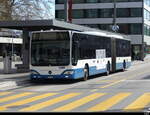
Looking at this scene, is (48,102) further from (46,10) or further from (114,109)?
(46,10)

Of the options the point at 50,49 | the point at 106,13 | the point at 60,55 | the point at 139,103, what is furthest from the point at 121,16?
the point at 139,103

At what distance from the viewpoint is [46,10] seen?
53.2 metres

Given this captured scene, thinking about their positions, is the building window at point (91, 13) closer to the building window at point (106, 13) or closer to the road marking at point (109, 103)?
the building window at point (106, 13)

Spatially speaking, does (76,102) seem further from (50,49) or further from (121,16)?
(121,16)

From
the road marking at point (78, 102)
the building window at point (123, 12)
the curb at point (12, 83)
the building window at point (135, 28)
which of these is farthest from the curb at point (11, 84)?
the building window at point (123, 12)

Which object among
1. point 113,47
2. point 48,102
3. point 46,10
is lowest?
point 48,102

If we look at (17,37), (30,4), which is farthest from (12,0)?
(17,37)

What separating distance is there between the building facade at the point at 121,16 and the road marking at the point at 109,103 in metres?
62.3

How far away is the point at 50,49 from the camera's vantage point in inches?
894

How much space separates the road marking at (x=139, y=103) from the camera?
477 inches

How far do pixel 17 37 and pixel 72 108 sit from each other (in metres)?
70.2

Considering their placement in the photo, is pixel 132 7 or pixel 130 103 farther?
pixel 132 7

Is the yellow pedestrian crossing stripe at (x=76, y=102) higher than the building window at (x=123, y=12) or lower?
lower

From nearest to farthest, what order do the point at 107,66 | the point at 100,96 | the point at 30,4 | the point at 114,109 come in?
1. the point at 114,109
2. the point at 100,96
3. the point at 107,66
4. the point at 30,4
